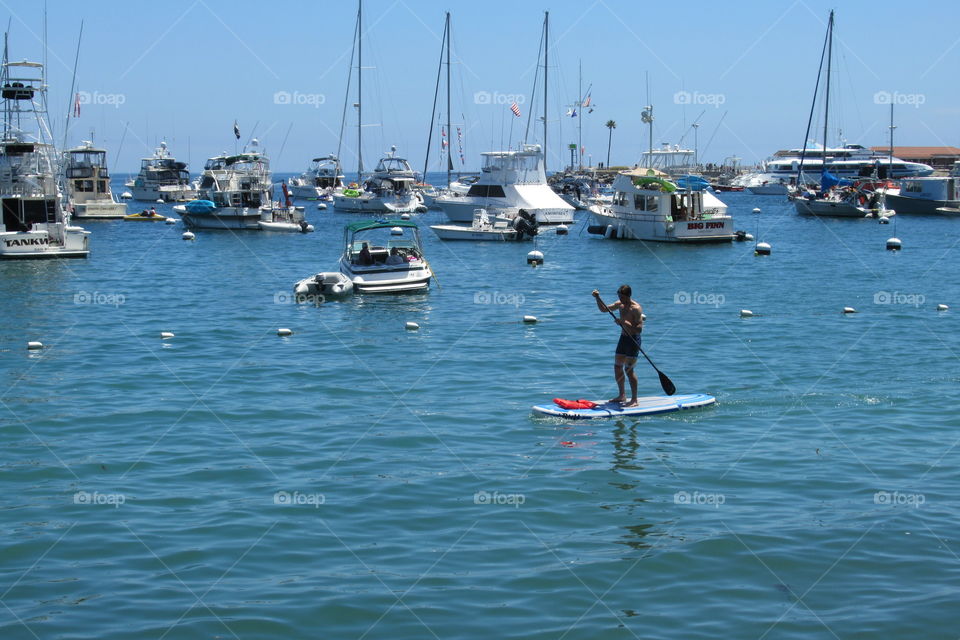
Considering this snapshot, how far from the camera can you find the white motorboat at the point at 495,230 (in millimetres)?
55000

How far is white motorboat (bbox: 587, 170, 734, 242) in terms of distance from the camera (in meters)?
51.2

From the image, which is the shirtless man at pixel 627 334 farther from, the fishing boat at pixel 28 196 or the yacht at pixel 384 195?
the yacht at pixel 384 195

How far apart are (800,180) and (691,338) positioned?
84015 mm

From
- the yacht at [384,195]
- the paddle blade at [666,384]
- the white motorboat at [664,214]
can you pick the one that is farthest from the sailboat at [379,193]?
the paddle blade at [666,384]

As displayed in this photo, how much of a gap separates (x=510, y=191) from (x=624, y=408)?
4741 cm

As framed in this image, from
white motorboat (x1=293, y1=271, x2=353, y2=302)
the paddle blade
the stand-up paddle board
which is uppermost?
white motorboat (x1=293, y1=271, x2=353, y2=302)

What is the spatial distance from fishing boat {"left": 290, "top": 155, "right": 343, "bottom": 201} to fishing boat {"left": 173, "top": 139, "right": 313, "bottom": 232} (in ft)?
123

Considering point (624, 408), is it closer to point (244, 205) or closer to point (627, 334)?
point (627, 334)

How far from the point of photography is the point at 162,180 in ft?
358

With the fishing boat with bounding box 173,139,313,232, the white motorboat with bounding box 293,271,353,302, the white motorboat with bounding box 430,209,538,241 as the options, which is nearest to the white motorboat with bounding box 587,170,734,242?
the white motorboat with bounding box 430,209,538,241

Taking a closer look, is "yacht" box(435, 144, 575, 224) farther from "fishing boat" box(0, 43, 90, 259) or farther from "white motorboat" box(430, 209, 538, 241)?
"fishing boat" box(0, 43, 90, 259)

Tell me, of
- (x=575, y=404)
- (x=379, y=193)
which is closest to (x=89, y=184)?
(x=379, y=193)

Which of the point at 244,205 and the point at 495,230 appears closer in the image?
the point at 495,230

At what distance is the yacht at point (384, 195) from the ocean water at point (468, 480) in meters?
51.8
